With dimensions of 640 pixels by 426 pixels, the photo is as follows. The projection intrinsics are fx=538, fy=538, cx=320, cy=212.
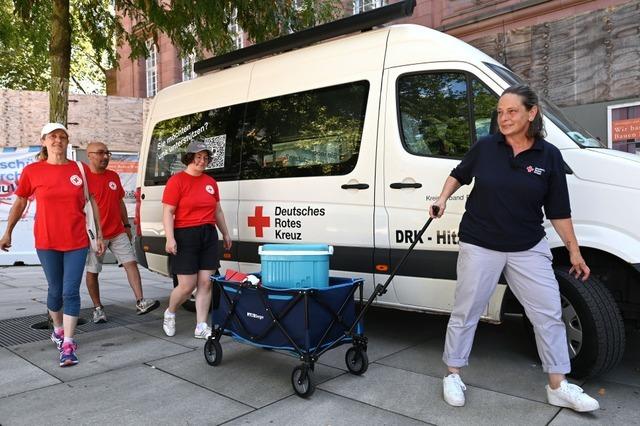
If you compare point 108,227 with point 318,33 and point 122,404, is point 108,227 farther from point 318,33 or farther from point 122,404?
point 318,33

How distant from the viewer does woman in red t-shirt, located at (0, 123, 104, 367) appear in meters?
4.17

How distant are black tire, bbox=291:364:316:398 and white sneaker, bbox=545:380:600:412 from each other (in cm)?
146

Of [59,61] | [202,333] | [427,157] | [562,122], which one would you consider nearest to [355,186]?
[427,157]

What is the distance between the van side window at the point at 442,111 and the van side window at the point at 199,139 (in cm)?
187

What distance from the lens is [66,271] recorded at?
167 inches

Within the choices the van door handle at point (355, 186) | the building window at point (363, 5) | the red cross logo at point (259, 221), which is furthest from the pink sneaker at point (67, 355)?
the building window at point (363, 5)

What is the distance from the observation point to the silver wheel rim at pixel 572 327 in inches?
140

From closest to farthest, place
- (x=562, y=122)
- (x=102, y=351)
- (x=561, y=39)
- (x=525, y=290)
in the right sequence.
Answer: (x=525, y=290) → (x=562, y=122) → (x=102, y=351) → (x=561, y=39)

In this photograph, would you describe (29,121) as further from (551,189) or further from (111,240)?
(551,189)

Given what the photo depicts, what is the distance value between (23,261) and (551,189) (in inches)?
439

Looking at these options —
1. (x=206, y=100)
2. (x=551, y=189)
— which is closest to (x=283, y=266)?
(x=551, y=189)

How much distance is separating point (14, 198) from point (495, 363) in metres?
10.4

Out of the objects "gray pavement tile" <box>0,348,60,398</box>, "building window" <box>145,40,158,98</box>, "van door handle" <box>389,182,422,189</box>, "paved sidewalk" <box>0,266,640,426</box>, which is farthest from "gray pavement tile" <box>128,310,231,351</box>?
"building window" <box>145,40,158,98</box>

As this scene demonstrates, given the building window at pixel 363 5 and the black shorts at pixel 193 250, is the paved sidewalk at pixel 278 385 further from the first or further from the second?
the building window at pixel 363 5
